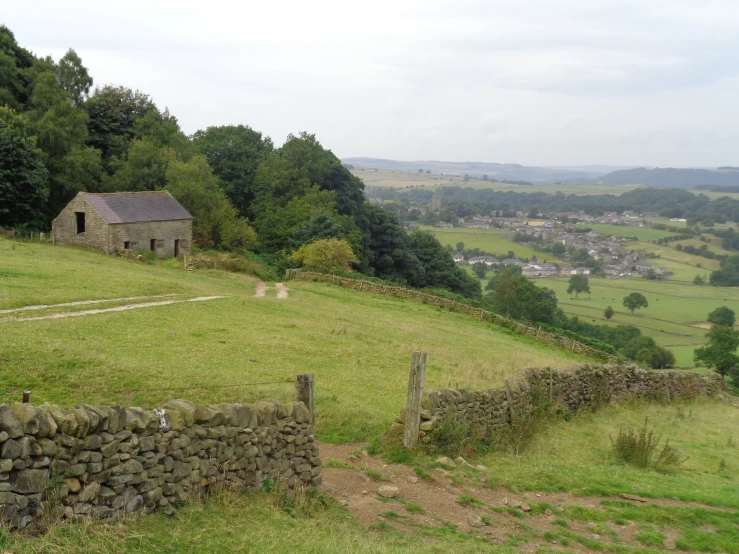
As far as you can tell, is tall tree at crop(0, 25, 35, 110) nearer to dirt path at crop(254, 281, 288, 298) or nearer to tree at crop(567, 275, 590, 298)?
dirt path at crop(254, 281, 288, 298)

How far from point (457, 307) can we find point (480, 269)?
296 ft

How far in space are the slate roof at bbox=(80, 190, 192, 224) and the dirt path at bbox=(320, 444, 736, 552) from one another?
124 ft

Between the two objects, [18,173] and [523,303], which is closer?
[18,173]

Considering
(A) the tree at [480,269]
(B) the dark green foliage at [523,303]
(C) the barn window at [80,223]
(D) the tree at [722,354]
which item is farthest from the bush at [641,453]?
(A) the tree at [480,269]

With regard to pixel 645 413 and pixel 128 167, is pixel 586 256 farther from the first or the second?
pixel 645 413

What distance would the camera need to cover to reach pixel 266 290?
41094 millimetres

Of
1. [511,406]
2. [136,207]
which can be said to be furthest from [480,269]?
[511,406]

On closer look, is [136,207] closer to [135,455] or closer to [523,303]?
[523,303]

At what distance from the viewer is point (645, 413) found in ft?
81.5

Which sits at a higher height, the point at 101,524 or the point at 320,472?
the point at 101,524

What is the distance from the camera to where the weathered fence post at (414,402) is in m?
14.1

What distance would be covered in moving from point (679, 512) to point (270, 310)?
21.5m

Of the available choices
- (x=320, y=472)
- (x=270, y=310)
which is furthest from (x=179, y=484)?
(x=270, y=310)

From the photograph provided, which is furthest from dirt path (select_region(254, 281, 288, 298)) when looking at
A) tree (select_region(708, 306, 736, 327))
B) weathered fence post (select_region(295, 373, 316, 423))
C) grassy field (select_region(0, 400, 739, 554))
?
tree (select_region(708, 306, 736, 327))
